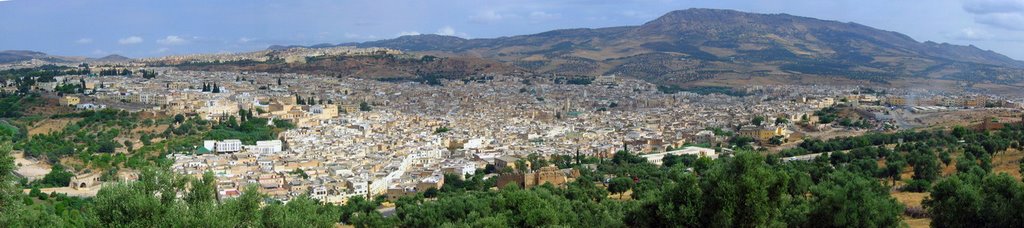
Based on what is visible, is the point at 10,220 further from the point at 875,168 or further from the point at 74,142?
the point at 74,142

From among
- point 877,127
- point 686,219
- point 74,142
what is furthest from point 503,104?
point 686,219

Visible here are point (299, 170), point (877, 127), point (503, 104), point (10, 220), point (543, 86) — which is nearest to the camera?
point (10, 220)

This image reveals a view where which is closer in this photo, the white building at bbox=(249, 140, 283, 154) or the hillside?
the white building at bbox=(249, 140, 283, 154)

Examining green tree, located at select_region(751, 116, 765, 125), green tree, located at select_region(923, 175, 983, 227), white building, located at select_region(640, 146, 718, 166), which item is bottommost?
white building, located at select_region(640, 146, 718, 166)

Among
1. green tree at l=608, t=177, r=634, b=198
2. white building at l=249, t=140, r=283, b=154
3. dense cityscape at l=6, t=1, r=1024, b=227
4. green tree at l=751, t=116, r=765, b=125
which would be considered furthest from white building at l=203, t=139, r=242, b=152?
green tree at l=751, t=116, r=765, b=125

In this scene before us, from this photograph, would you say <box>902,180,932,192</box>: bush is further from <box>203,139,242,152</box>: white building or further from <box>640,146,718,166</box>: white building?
<box>203,139,242,152</box>: white building

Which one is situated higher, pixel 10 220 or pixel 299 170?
pixel 10 220

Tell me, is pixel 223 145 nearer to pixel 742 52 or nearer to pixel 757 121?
pixel 757 121

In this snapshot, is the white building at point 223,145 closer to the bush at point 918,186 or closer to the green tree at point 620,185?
the green tree at point 620,185

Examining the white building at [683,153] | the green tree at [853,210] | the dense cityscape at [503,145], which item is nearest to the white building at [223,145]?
the dense cityscape at [503,145]
